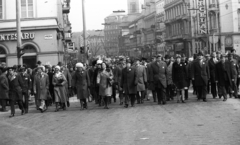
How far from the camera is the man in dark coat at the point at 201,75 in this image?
684 inches

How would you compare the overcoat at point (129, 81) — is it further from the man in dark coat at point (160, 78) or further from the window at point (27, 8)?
the window at point (27, 8)

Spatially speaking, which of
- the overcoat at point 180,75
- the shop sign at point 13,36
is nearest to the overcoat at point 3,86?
the overcoat at point 180,75

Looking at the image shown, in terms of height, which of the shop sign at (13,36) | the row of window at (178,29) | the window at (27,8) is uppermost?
the row of window at (178,29)

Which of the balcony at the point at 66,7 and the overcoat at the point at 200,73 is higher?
the balcony at the point at 66,7

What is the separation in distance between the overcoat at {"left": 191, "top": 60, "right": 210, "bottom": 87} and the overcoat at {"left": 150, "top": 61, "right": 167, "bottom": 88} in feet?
4.08

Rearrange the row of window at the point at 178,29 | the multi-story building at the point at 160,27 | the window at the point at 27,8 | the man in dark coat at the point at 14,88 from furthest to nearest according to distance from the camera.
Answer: the multi-story building at the point at 160,27 → the row of window at the point at 178,29 → the window at the point at 27,8 → the man in dark coat at the point at 14,88

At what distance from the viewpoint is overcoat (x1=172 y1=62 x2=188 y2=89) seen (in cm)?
1745

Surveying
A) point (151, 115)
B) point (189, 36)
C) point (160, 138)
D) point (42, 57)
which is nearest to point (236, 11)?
point (189, 36)

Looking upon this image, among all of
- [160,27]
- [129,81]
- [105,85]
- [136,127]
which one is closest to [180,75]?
[129,81]

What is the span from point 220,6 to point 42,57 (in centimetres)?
3364

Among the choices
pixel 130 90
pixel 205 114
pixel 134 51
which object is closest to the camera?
pixel 205 114

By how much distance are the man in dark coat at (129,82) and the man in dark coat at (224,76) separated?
140 inches

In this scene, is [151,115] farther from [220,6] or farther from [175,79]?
[220,6]

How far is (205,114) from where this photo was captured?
523 inches
